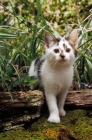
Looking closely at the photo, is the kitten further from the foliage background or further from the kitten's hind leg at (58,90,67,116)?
the foliage background

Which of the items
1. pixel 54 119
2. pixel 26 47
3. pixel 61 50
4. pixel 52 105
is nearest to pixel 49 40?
pixel 61 50

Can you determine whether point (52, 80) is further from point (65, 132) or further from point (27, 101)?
point (65, 132)

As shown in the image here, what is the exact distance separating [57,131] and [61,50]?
2.10 ft

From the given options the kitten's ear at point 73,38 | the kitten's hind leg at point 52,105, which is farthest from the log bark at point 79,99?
the kitten's ear at point 73,38

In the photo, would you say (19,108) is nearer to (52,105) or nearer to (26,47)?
(52,105)

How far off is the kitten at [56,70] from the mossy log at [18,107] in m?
0.12

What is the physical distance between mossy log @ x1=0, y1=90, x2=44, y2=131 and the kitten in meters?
0.12

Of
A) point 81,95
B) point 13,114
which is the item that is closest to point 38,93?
point 13,114

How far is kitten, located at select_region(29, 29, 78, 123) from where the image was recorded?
91.8 inches

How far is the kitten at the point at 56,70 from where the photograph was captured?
2332 mm

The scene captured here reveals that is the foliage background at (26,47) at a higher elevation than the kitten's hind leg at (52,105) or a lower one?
higher

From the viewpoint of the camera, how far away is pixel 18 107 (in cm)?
234

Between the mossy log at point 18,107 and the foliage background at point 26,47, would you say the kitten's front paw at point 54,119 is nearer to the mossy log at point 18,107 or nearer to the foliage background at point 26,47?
the mossy log at point 18,107

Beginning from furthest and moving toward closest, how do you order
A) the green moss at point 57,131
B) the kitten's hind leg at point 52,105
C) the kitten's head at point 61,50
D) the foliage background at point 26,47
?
1. the foliage background at point 26,47
2. the kitten's hind leg at point 52,105
3. the kitten's head at point 61,50
4. the green moss at point 57,131
